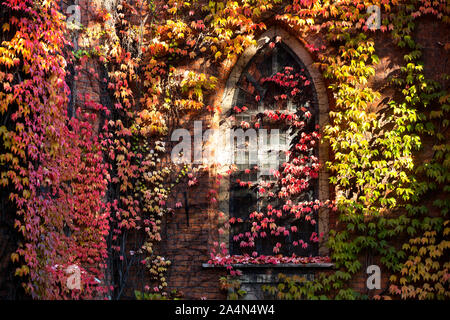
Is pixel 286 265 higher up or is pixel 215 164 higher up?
pixel 215 164

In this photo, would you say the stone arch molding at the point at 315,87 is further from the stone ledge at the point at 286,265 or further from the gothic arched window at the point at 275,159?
the stone ledge at the point at 286,265

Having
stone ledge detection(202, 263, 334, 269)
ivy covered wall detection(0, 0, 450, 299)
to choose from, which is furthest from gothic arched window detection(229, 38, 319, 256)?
stone ledge detection(202, 263, 334, 269)

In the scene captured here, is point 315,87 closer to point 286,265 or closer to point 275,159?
point 275,159

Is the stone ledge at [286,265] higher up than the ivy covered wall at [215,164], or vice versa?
the ivy covered wall at [215,164]

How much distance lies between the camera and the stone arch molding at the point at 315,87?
753 cm

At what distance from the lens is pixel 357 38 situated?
7457 millimetres

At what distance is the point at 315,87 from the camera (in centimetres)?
776

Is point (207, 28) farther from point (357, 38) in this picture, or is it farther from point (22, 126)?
point (22, 126)

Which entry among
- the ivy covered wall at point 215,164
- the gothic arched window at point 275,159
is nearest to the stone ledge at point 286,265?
the ivy covered wall at point 215,164

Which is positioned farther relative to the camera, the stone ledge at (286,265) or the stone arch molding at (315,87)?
the stone arch molding at (315,87)

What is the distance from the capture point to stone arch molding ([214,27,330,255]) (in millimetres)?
7527

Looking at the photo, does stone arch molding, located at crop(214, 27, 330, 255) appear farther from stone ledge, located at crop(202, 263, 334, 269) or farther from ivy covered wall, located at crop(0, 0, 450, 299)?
stone ledge, located at crop(202, 263, 334, 269)

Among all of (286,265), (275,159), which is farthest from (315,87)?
(286,265)
